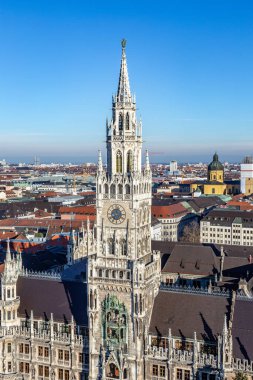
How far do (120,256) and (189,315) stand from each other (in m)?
10.6

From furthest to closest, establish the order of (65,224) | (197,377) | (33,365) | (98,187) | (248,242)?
1. (248,242)
2. (65,224)
3. (33,365)
4. (98,187)
5. (197,377)

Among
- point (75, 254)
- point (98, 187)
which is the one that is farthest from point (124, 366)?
point (75, 254)

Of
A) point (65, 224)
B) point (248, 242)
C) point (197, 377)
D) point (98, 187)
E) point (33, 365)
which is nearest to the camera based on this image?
point (197, 377)

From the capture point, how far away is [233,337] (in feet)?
189

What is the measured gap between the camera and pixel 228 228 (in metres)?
173

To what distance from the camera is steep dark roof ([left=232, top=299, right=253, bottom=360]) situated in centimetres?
5619

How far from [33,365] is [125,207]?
24.0 m

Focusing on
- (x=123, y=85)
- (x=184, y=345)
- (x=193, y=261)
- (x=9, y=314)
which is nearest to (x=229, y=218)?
(x=193, y=261)

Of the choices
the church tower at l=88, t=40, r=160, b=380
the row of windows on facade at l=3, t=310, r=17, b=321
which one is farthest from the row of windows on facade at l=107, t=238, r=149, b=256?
the row of windows on facade at l=3, t=310, r=17, b=321

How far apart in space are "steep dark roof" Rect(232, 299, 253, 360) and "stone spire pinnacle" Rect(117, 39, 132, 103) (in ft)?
87.4

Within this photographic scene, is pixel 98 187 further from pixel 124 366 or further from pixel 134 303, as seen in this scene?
pixel 124 366

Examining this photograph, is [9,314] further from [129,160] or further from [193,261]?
[193,261]

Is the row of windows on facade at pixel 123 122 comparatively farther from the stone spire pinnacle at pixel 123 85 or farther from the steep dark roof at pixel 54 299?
the steep dark roof at pixel 54 299

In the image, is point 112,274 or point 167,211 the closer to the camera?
point 112,274
